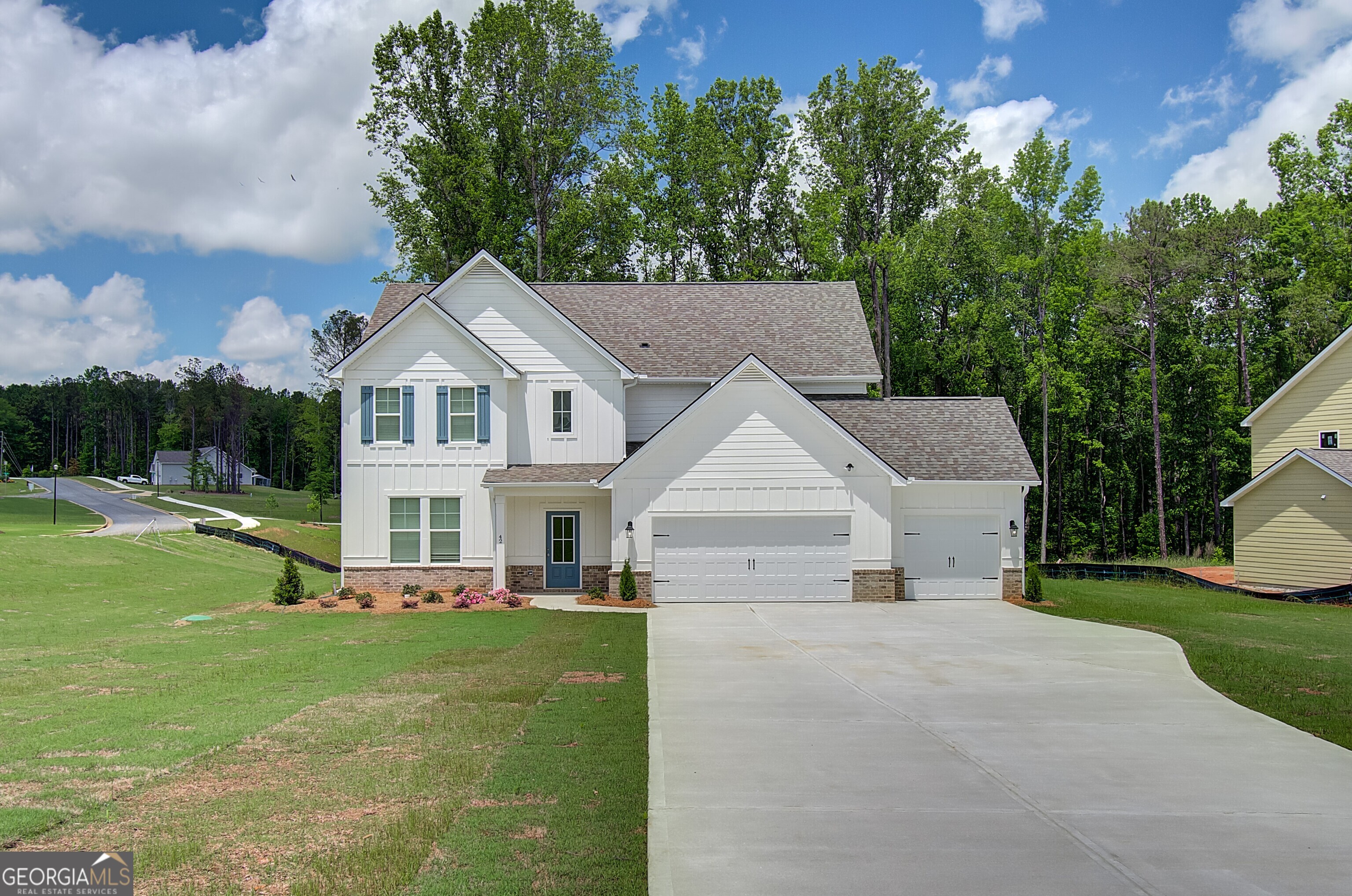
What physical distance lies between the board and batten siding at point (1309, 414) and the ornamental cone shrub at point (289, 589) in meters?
29.9

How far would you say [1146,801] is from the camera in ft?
23.8

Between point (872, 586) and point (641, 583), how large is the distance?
19.2 ft

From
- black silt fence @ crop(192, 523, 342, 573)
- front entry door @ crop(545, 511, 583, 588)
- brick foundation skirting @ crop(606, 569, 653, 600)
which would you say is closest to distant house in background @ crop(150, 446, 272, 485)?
black silt fence @ crop(192, 523, 342, 573)

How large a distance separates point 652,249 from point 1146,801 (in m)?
37.8

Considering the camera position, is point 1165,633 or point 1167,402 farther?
point 1167,402

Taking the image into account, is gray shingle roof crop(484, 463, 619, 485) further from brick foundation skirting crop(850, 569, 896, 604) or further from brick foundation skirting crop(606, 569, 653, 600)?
brick foundation skirting crop(850, 569, 896, 604)

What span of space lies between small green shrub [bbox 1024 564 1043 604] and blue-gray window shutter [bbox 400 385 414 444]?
16.6 m

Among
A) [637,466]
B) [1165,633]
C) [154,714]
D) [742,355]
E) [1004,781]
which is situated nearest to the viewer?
[1004,781]

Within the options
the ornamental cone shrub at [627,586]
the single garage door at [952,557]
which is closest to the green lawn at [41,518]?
the ornamental cone shrub at [627,586]

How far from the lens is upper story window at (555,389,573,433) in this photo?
2461 cm

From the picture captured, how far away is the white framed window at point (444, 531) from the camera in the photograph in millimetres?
23625

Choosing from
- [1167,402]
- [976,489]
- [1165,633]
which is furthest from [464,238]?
[1167,402]

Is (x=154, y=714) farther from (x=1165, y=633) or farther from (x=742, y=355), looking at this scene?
(x=742, y=355)

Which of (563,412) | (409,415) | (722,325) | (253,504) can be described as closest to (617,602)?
(563,412)
